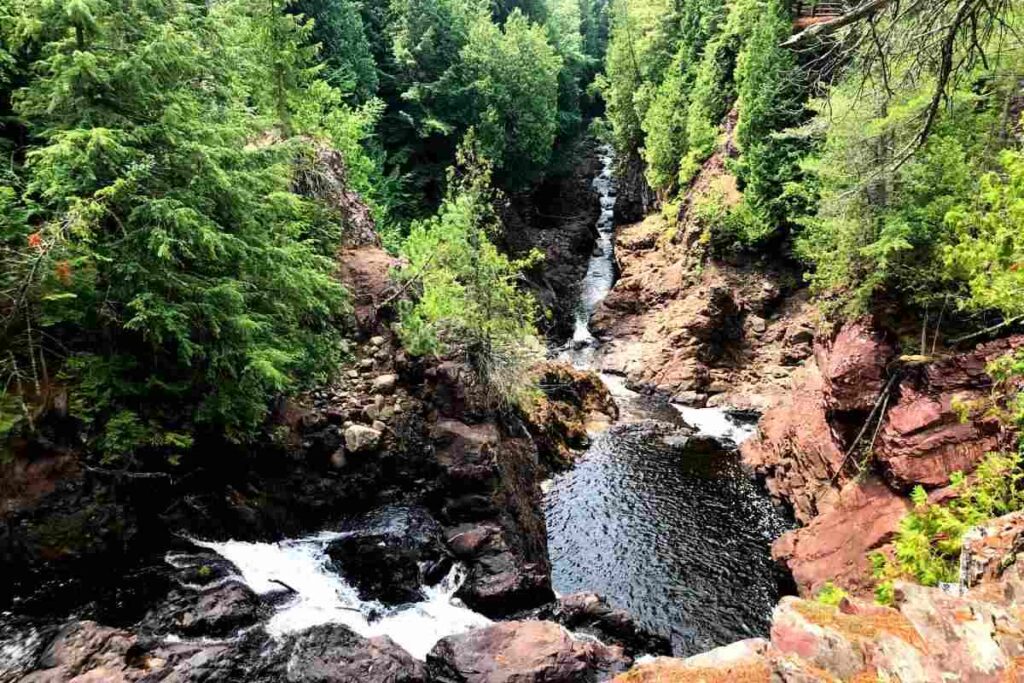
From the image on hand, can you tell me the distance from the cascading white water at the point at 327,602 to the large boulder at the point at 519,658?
808 mm

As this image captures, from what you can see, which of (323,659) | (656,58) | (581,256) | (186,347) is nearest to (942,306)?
(323,659)

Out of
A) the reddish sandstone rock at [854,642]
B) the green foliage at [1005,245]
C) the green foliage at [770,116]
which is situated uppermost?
the green foliage at [770,116]

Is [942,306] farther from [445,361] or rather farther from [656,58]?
[656,58]

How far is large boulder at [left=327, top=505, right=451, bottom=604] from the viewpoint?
1078cm

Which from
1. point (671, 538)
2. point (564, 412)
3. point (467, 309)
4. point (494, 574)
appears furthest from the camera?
point (564, 412)

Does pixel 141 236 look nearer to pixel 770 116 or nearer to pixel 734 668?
pixel 734 668

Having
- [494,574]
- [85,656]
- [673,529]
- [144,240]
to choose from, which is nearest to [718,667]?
[494,574]

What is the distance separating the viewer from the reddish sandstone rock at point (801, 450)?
16328 mm

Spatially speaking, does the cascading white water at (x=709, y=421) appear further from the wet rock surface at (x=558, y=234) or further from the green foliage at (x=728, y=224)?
the green foliage at (x=728, y=224)

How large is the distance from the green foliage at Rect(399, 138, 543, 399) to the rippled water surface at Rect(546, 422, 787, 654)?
480 cm

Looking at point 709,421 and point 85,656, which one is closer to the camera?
point 85,656

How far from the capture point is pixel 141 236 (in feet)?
28.1

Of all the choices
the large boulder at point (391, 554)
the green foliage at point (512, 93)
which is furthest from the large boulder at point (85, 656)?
the green foliage at point (512, 93)

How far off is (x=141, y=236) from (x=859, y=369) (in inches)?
621
